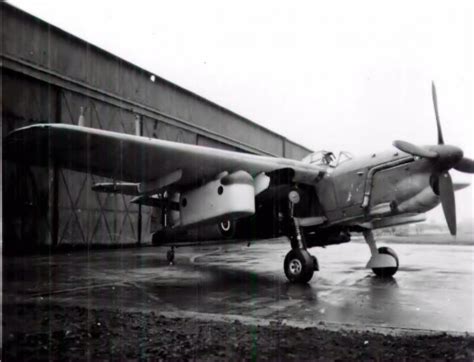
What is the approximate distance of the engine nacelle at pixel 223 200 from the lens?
843 cm

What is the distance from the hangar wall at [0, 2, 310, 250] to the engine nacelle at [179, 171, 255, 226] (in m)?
9.46

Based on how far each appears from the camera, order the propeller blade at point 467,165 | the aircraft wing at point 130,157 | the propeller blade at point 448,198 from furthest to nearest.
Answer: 1. the propeller blade at point 467,165
2. the propeller blade at point 448,198
3. the aircraft wing at point 130,157

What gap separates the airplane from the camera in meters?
7.98

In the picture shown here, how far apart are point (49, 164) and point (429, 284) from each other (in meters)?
7.78

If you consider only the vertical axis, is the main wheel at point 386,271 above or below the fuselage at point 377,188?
below

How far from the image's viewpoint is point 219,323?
5004 millimetres

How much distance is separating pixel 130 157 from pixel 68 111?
11.6m

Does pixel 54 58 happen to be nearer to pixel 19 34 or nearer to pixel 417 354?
pixel 19 34

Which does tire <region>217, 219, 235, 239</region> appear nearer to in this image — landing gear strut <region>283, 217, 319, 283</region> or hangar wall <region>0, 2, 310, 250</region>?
landing gear strut <region>283, 217, 319, 283</region>

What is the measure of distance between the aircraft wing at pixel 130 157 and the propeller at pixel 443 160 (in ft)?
7.16

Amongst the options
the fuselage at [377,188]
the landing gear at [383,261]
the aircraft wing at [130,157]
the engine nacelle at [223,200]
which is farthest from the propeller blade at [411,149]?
the landing gear at [383,261]

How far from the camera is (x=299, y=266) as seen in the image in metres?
8.77

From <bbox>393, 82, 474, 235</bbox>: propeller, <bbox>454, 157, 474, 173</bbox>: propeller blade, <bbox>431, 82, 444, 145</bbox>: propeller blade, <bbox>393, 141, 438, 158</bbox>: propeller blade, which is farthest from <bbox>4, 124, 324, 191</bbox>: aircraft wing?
<bbox>454, 157, 474, 173</bbox>: propeller blade

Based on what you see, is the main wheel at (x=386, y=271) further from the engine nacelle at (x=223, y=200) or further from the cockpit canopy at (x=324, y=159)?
the engine nacelle at (x=223, y=200)
